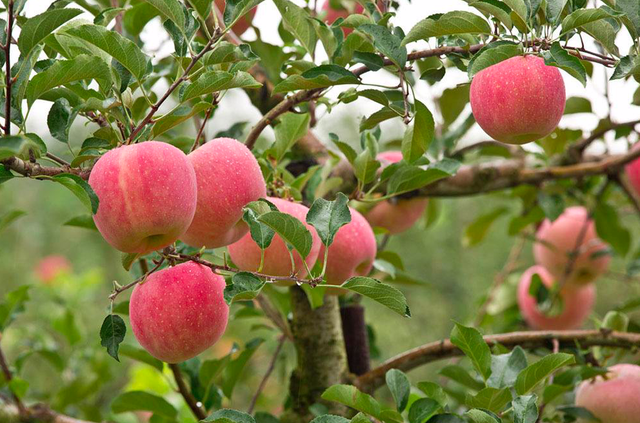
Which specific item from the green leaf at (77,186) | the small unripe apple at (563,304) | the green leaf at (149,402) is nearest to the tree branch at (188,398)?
the green leaf at (149,402)

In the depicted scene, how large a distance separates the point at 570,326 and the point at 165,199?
1487 millimetres

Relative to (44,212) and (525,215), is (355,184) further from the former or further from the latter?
(44,212)

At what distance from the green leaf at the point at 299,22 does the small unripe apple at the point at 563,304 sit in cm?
106

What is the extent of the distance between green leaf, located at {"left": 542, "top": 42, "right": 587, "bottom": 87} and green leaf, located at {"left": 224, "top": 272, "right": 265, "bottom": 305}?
1.07 feet

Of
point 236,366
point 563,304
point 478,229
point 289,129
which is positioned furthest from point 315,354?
point 563,304

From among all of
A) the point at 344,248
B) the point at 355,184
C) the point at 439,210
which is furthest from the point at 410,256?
the point at 344,248

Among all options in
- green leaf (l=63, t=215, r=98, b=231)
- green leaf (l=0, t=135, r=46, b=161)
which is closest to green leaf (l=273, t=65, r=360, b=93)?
green leaf (l=0, t=135, r=46, b=161)

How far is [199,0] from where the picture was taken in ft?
2.28

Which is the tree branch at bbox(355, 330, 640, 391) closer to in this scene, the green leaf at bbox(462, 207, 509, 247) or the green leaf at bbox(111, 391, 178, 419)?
the green leaf at bbox(111, 391, 178, 419)

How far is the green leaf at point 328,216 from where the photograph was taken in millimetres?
706

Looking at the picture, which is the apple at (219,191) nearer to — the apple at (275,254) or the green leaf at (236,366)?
the apple at (275,254)

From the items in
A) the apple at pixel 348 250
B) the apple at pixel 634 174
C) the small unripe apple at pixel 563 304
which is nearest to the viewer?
the apple at pixel 348 250

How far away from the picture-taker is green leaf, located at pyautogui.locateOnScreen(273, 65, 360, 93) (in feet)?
2.37

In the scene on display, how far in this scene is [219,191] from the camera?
2.39 feet
